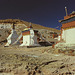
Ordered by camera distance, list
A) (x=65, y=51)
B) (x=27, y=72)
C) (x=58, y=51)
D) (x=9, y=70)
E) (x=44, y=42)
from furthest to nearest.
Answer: (x=44, y=42), (x=58, y=51), (x=65, y=51), (x=9, y=70), (x=27, y=72)

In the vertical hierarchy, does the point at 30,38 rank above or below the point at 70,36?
above

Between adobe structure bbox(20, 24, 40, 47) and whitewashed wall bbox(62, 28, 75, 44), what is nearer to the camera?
whitewashed wall bbox(62, 28, 75, 44)

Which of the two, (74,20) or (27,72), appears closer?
(27,72)

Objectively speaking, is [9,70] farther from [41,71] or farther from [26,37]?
[26,37]

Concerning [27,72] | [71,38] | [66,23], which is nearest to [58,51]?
[71,38]

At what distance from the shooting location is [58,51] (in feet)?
21.9

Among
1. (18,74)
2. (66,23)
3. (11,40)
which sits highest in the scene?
(66,23)

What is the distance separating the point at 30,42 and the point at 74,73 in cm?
1276

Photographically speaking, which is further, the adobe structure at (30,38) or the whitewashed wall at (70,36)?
the adobe structure at (30,38)

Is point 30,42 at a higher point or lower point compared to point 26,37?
lower

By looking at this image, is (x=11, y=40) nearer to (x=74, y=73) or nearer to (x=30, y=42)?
(x=30, y=42)

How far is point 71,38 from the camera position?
7121 millimetres

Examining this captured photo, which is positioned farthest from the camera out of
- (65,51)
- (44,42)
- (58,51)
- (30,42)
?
(44,42)

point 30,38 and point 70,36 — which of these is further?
point 30,38
